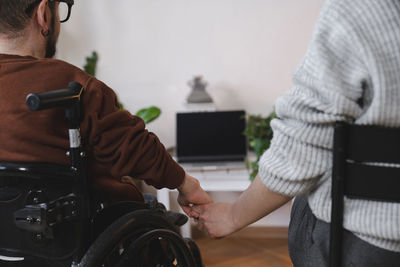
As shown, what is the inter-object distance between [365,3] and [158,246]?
799 millimetres

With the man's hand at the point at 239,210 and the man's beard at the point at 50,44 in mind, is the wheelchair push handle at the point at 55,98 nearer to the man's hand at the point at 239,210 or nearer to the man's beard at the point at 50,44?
the man's beard at the point at 50,44

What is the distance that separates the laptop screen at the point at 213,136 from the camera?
104 inches

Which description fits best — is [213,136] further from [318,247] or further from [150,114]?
[318,247]

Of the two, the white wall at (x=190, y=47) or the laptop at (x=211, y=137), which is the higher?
the white wall at (x=190, y=47)

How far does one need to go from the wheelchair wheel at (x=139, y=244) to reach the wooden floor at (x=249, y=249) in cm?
141

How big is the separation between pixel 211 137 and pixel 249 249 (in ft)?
2.47

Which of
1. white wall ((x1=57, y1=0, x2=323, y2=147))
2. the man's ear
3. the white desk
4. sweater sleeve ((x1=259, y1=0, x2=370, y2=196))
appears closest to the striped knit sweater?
sweater sleeve ((x1=259, y1=0, x2=370, y2=196))

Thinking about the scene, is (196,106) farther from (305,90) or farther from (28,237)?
(305,90)

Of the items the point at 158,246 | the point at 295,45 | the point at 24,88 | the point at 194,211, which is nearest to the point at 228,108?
the point at 295,45

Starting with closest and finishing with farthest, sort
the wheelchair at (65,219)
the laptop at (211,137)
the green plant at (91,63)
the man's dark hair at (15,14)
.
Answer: the wheelchair at (65,219) < the man's dark hair at (15,14) < the laptop at (211,137) < the green plant at (91,63)

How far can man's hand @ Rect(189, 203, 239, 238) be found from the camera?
3.59ft

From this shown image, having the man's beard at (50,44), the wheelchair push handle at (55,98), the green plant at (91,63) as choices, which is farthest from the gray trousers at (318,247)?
the green plant at (91,63)

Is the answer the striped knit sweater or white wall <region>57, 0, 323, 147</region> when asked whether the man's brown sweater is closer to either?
the striped knit sweater

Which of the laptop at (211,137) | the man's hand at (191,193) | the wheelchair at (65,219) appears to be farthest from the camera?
the laptop at (211,137)
